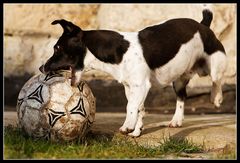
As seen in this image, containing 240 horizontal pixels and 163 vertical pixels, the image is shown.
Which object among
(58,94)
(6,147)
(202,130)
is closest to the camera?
(6,147)

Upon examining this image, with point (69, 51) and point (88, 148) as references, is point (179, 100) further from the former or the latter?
point (88, 148)

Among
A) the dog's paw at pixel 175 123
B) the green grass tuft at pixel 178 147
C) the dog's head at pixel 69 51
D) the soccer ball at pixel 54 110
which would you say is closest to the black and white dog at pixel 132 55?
the dog's head at pixel 69 51

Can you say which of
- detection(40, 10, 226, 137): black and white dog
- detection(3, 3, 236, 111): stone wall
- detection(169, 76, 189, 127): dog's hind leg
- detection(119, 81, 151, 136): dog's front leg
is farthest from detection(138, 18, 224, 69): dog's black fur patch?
detection(3, 3, 236, 111): stone wall

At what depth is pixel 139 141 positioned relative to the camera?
586cm

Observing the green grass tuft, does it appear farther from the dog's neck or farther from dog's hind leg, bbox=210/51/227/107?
dog's hind leg, bbox=210/51/227/107

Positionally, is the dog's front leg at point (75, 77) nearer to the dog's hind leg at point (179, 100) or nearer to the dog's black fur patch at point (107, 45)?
the dog's black fur patch at point (107, 45)

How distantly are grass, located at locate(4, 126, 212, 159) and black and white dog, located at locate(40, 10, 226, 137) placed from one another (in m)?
0.27

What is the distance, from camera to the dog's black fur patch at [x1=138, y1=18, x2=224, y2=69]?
5922 millimetres

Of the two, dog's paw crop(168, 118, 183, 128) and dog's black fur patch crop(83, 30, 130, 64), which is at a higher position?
dog's black fur patch crop(83, 30, 130, 64)

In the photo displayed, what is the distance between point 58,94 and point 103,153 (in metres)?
0.83

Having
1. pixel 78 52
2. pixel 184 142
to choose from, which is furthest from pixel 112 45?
pixel 184 142

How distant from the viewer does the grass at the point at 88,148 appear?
16.3ft

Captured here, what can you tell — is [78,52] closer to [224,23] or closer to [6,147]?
[6,147]

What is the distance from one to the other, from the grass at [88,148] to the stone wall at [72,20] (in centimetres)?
356
